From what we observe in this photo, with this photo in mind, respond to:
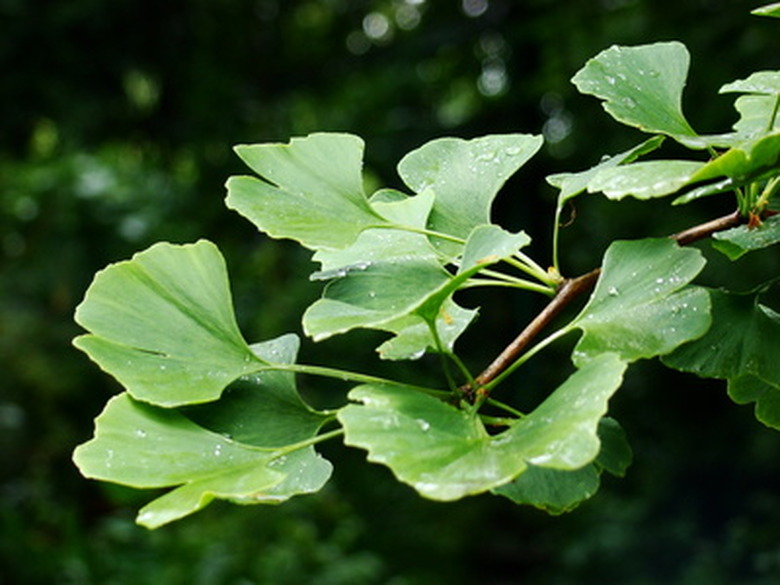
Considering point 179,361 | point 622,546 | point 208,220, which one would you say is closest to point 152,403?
point 179,361

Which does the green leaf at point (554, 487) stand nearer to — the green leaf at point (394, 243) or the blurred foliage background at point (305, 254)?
the green leaf at point (394, 243)

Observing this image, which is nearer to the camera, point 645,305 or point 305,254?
point 645,305

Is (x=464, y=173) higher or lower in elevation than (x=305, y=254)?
higher

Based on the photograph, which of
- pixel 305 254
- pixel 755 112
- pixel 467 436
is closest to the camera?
pixel 467 436

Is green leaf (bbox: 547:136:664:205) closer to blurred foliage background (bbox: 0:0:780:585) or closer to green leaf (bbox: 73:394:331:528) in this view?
green leaf (bbox: 73:394:331:528)

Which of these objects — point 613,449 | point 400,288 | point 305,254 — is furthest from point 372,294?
point 305,254

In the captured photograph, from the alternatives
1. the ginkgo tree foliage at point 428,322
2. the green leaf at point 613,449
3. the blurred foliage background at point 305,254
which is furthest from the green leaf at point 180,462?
the blurred foliage background at point 305,254

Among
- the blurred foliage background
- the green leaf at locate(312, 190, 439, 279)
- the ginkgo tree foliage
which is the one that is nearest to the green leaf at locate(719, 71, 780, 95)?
the ginkgo tree foliage

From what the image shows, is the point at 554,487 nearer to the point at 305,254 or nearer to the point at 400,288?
the point at 400,288
